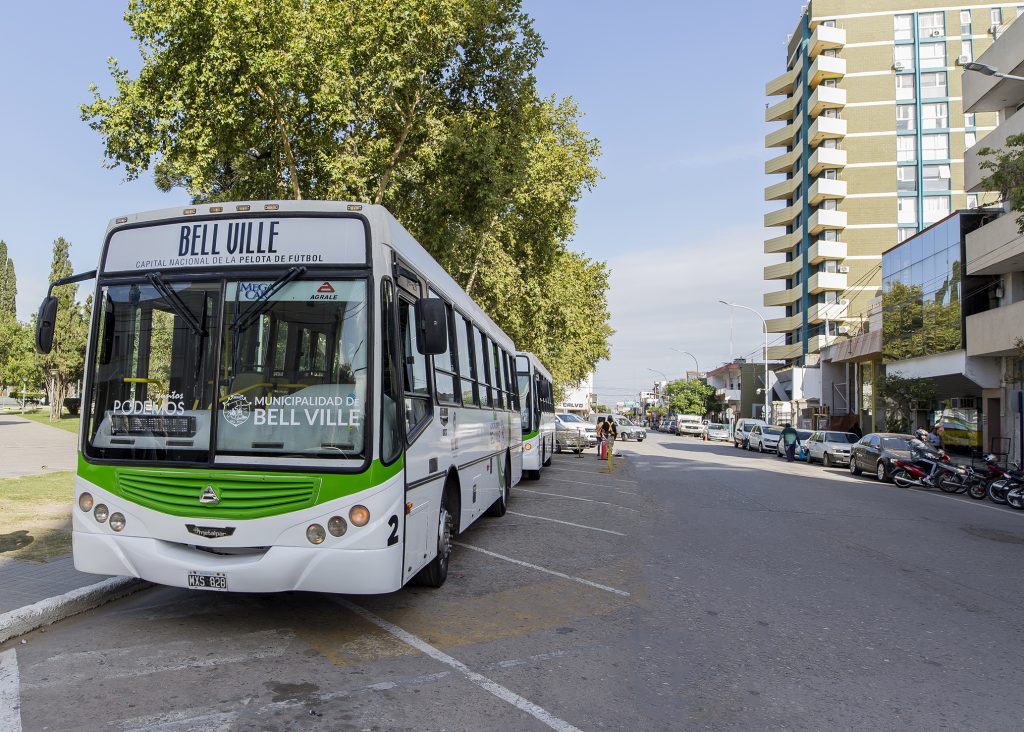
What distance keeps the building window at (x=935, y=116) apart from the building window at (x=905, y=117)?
69cm

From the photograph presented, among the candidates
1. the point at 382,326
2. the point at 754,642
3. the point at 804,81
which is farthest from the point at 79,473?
the point at 804,81

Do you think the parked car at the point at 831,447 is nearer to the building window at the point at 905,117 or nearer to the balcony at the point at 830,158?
the balcony at the point at 830,158

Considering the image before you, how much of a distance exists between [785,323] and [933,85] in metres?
21.3

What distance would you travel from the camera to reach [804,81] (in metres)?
65.0

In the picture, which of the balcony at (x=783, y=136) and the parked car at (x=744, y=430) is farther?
the balcony at (x=783, y=136)

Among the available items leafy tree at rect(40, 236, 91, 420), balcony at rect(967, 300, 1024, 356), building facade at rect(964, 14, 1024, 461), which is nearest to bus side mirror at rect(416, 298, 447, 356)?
building facade at rect(964, 14, 1024, 461)

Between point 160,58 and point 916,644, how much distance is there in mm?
14892

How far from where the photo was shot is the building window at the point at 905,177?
2424 inches

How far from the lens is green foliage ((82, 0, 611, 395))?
14047mm

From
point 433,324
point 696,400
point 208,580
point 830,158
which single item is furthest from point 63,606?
point 696,400

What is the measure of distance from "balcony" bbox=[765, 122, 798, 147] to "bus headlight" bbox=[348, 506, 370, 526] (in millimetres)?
69913

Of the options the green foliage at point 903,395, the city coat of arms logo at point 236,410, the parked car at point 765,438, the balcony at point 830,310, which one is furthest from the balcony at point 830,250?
the city coat of arms logo at point 236,410

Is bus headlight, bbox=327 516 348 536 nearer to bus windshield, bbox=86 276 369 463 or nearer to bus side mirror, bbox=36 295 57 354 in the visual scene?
bus windshield, bbox=86 276 369 463

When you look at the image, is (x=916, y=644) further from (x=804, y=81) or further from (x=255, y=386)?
(x=804, y=81)
